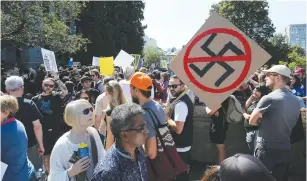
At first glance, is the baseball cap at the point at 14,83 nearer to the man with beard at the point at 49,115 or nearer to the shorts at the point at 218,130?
the man with beard at the point at 49,115

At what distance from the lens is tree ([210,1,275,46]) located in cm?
5197

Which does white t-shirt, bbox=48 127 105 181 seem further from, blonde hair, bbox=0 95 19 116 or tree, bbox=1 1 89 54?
tree, bbox=1 1 89 54

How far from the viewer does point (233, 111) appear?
5301 mm

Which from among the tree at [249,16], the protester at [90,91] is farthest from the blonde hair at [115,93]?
the tree at [249,16]

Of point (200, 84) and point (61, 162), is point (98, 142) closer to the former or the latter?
point (61, 162)

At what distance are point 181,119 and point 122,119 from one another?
1624mm

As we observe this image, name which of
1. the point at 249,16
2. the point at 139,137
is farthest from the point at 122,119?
the point at 249,16

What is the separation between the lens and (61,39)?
83.0ft

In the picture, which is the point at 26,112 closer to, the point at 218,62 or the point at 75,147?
the point at 75,147

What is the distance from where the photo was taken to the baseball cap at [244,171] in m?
1.47

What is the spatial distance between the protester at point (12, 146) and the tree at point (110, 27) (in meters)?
38.0

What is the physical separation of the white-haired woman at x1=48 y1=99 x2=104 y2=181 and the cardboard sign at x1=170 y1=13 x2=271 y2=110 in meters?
0.94

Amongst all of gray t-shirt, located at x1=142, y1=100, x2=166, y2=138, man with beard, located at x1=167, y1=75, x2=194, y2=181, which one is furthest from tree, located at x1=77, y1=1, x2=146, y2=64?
gray t-shirt, located at x1=142, y1=100, x2=166, y2=138

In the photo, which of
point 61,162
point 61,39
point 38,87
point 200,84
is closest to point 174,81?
point 200,84
